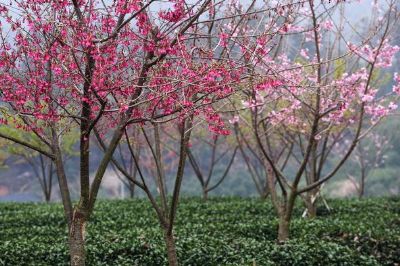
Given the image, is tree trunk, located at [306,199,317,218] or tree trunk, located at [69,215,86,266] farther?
tree trunk, located at [306,199,317,218]

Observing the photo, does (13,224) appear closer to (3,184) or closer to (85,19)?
(85,19)

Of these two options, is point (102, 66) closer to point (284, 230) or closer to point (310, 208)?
point (284, 230)

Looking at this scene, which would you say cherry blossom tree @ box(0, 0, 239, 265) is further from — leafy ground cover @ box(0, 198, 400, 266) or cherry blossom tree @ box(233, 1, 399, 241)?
leafy ground cover @ box(0, 198, 400, 266)

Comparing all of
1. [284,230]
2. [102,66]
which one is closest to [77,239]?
[102,66]

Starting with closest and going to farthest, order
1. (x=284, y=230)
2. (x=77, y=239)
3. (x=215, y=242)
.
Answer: (x=77, y=239) → (x=215, y=242) → (x=284, y=230)

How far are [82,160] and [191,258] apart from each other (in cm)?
438

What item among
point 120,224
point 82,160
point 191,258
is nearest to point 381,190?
point 120,224

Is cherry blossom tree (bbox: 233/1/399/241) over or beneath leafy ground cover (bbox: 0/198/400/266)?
over

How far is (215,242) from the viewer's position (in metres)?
11.9

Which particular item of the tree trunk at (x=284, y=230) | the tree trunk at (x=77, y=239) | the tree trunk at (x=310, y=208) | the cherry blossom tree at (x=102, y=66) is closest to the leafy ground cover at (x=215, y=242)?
the tree trunk at (x=284, y=230)

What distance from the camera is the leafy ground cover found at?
11164 millimetres

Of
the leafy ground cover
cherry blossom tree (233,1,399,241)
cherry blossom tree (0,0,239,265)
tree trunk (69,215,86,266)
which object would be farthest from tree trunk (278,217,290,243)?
tree trunk (69,215,86,266)

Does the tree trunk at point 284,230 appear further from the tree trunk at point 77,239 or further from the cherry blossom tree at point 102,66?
the tree trunk at point 77,239

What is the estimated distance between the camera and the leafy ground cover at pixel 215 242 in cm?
1116
